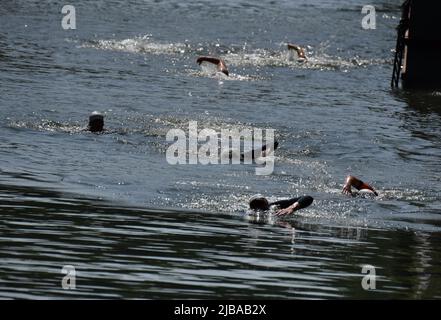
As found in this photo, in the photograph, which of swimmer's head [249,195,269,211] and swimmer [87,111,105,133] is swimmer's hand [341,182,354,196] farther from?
swimmer [87,111,105,133]

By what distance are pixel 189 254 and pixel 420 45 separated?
25.1 m

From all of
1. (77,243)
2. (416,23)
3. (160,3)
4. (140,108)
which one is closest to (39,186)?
(77,243)

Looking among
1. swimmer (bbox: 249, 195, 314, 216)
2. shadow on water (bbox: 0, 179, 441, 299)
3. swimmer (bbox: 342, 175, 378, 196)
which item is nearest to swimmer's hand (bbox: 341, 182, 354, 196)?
swimmer (bbox: 342, 175, 378, 196)

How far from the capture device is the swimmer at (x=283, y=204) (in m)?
21.5

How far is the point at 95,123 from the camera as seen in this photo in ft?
98.8

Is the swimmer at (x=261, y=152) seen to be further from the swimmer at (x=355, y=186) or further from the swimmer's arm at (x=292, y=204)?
the swimmer's arm at (x=292, y=204)

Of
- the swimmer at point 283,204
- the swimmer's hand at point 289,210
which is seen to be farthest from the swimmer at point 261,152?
the swimmer's hand at point 289,210

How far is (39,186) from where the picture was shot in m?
22.7

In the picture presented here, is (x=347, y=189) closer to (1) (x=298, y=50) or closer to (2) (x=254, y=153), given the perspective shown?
(2) (x=254, y=153)

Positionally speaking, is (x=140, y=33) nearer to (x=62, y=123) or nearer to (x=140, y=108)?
(x=140, y=108)

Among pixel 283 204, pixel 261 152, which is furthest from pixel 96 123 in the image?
pixel 283 204

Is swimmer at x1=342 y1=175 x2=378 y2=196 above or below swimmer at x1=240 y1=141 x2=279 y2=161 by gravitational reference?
above

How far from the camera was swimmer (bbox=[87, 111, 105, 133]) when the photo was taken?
98.3 feet

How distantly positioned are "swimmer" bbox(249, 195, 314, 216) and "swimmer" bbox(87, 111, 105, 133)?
29.5 feet
